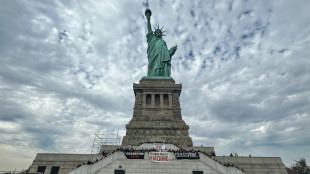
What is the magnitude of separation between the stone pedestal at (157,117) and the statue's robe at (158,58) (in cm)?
442

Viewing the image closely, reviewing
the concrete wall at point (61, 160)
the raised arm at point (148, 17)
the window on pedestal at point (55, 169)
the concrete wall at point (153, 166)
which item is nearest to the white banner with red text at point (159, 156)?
the concrete wall at point (153, 166)

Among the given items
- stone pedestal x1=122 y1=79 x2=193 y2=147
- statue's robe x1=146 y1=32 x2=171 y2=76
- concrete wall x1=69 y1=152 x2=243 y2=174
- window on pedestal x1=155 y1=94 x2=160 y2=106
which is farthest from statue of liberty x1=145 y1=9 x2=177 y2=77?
concrete wall x1=69 y1=152 x2=243 y2=174

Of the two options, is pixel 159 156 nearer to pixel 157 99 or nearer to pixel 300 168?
pixel 157 99

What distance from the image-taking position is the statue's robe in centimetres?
4647

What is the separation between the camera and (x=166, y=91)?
40.9m

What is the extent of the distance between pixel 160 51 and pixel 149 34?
24.6ft

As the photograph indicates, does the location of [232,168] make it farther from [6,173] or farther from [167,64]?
[167,64]

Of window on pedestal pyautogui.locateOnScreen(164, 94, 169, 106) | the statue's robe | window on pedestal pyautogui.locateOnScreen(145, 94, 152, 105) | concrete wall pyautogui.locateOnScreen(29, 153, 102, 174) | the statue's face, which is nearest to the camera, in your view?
concrete wall pyautogui.locateOnScreen(29, 153, 102, 174)

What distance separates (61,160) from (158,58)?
32014 millimetres

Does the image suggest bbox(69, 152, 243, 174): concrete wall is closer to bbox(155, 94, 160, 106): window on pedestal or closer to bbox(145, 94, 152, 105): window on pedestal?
bbox(155, 94, 160, 106): window on pedestal

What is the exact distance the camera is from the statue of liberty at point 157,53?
153 feet

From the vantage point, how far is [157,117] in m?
37.1

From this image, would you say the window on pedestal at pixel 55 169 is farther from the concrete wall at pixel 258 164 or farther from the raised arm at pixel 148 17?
the raised arm at pixel 148 17

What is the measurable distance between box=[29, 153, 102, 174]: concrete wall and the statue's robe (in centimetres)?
2612
